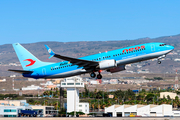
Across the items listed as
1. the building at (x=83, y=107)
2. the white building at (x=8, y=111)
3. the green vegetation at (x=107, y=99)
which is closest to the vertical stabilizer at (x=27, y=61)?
the white building at (x=8, y=111)

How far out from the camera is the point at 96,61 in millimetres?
61625

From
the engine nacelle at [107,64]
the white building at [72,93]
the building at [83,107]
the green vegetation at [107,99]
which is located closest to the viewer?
the engine nacelle at [107,64]

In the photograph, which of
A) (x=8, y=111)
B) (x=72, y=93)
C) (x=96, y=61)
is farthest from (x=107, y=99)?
(x=96, y=61)

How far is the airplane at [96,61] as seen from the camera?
5912 cm

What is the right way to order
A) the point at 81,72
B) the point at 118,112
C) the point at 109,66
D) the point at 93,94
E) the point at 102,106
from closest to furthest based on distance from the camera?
1. the point at 109,66
2. the point at 81,72
3. the point at 118,112
4. the point at 102,106
5. the point at 93,94

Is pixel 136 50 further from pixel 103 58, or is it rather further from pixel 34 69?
pixel 34 69

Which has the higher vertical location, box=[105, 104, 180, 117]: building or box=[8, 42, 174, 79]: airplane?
box=[8, 42, 174, 79]: airplane

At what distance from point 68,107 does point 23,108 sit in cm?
1981

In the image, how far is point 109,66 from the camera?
194 ft

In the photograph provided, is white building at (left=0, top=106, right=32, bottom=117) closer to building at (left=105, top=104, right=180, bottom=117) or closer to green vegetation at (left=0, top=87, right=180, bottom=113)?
building at (left=105, top=104, right=180, bottom=117)

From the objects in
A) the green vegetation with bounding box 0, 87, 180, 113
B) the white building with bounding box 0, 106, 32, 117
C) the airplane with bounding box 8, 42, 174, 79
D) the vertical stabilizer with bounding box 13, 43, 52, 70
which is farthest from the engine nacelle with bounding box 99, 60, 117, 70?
the green vegetation with bounding box 0, 87, 180, 113

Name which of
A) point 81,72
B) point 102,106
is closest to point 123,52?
point 81,72

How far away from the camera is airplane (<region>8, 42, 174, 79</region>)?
59125 millimetres

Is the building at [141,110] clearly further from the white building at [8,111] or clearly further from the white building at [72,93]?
the white building at [8,111]
